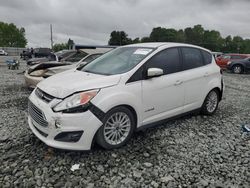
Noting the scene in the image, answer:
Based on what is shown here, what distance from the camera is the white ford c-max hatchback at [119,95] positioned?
2988 millimetres

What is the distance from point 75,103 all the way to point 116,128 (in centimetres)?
75

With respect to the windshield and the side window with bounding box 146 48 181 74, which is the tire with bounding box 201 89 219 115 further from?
the windshield

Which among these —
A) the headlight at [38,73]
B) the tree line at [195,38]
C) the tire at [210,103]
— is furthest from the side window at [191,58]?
the tree line at [195,38]

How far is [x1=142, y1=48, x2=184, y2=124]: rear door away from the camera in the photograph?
12.0ft

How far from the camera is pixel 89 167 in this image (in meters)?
3.01

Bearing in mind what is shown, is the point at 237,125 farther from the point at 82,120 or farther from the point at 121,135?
the point at 82,120

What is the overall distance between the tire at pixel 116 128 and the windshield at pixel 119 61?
0.69 metres

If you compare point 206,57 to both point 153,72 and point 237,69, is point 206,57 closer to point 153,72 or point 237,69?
point 153,72

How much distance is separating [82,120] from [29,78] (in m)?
4.84

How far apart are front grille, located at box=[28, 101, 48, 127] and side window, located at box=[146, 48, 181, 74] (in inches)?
70.3

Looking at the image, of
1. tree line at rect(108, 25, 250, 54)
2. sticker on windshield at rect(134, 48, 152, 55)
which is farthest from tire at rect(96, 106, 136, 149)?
tree line at rect(108, 25, 250, 54)

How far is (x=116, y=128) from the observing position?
3352 mm

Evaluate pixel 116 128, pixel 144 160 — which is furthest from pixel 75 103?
pixel 144 160

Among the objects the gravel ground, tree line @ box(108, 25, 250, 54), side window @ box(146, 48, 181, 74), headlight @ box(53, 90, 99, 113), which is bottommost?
the gravel ground
